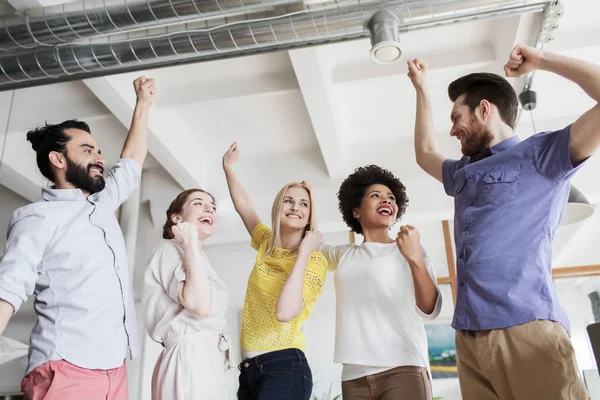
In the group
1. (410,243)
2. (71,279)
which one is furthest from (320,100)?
(71,279)

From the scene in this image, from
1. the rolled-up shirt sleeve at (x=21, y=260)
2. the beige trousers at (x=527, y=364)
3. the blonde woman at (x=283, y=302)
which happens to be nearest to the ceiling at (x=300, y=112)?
the blonde woman at (x=283, y=302)

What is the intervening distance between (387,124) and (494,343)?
423cm

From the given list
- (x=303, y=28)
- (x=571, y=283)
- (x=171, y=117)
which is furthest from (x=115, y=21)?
(x=571, y=283)

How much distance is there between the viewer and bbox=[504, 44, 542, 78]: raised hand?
153cm

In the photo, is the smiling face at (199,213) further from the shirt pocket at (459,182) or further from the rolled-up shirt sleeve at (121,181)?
the shirt pocket at (459,182)

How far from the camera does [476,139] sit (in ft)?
5.58

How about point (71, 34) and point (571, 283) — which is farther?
point (571, 283)

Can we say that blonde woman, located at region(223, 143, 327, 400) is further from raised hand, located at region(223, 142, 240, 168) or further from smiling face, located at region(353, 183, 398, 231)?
raised hand, located at region(223, 142, 240, 168)

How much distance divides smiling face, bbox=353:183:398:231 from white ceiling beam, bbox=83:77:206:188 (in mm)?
2509

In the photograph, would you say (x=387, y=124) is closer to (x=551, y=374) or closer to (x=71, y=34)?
(x=71, y=34)

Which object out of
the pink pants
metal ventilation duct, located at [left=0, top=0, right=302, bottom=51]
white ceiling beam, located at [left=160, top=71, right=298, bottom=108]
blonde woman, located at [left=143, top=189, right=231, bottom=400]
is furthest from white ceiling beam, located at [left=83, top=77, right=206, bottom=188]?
the pink pants

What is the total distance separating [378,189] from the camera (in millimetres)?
2430

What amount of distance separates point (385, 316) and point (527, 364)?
27.6 inches

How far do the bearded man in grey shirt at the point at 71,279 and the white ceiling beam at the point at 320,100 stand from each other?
222 cm
